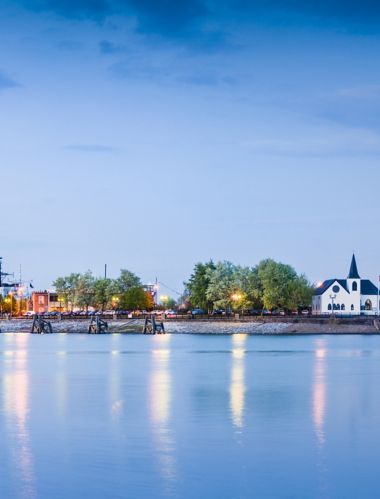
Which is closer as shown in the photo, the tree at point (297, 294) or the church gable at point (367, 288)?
the tree at point (297, 294)

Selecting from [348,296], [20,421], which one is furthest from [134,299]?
[20,421]

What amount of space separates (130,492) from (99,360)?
60091 millimetres

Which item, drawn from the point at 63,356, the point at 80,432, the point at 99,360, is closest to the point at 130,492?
the point at 80,432

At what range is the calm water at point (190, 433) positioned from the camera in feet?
93.4

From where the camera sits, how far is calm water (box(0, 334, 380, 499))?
2847cm

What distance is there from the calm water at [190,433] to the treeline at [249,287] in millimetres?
88540

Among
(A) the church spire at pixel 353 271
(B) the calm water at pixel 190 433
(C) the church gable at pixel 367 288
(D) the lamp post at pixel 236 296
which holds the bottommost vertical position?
(B) the calm water at pixel 190 433

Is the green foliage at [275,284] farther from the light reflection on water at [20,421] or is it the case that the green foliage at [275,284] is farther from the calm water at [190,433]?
the calm water at [190,433]

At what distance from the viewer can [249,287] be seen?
167 metres

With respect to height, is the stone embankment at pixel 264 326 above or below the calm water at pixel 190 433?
above

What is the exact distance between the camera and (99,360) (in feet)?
285

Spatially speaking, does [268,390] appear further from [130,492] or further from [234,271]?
[234,271]

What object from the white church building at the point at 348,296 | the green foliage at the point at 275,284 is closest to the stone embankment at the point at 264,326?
→ the green foliage at the point at 275,284

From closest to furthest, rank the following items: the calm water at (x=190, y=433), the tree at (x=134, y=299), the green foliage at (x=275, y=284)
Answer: the calm water at (x=190, y=433) → the green foliage at (x=275, y=284) → the tree at (x=134, y=299)
